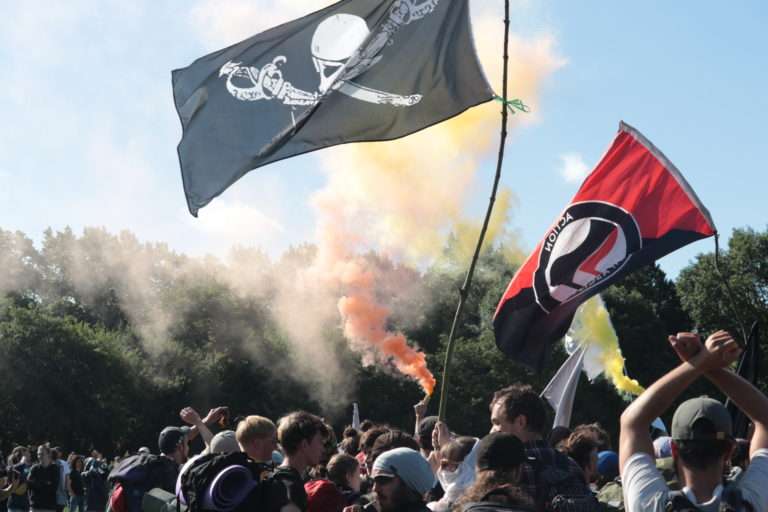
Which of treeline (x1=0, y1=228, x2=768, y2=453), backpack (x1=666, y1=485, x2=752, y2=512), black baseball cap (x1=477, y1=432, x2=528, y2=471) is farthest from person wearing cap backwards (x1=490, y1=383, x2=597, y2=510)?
treeline (x1=0, y1=228, x2=768, y2=453)

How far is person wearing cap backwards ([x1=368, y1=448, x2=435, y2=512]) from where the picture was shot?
17.8 feet

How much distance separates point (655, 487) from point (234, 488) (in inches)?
90.6

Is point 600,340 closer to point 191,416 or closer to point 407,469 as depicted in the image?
point 191,416

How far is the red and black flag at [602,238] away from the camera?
1039 centimetres

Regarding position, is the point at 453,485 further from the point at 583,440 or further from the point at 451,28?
the point at 451,28

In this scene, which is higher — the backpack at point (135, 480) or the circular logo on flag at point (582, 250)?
the circular logo on flag at point (582, 250)

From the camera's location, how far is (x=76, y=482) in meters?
26.2

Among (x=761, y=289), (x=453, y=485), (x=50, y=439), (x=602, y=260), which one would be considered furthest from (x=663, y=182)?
(x=761, y=289)

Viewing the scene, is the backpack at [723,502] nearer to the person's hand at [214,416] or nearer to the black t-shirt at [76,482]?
the person's hand at [214,416]

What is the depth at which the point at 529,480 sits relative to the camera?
5.93 meters

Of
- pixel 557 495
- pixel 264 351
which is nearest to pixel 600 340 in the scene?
pixel 557 495

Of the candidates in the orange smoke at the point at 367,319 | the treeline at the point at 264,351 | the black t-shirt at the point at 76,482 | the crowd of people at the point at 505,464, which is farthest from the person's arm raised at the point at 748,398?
the treeline at the point at 264,351

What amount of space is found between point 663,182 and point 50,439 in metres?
48.8

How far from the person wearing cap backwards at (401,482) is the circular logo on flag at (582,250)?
535 cm
